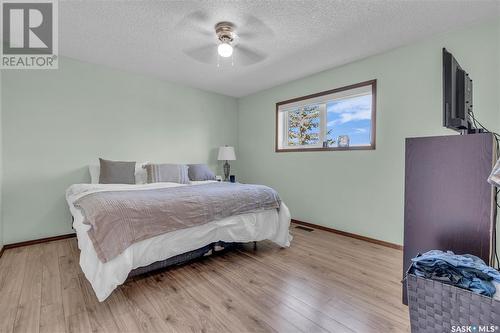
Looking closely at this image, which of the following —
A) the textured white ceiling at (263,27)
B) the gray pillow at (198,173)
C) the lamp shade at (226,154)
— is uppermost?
the textured white ceiling at (263,27)

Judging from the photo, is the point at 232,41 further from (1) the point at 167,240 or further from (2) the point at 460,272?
(2) the point at 460,272

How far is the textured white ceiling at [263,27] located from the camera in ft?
6.30

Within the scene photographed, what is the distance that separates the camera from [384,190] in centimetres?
274

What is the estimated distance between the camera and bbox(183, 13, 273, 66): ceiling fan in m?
2.13

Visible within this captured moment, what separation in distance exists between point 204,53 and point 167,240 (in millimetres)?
2123

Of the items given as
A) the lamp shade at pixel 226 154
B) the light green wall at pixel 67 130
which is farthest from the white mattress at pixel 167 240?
the lamp shade at pixel 226 154

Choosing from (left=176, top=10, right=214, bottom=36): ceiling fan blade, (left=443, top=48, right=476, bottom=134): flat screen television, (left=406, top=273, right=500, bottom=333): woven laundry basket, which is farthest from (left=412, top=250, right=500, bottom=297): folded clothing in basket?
(left=176, top=10, right=214, bottom=36): ceiling fan blade

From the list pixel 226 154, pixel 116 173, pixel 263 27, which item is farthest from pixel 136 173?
pixel 263 27

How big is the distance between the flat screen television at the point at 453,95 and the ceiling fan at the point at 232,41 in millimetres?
1538

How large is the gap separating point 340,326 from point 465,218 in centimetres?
95

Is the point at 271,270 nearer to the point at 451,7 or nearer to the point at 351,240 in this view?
the point at 351,240

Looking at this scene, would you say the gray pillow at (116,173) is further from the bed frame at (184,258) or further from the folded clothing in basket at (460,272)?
the folded clothing in basket at (460,272)

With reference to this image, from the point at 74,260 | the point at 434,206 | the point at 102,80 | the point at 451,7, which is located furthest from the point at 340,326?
the point at 102,80

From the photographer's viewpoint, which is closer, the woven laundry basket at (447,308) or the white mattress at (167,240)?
the woven laundry basket at (447,308)
